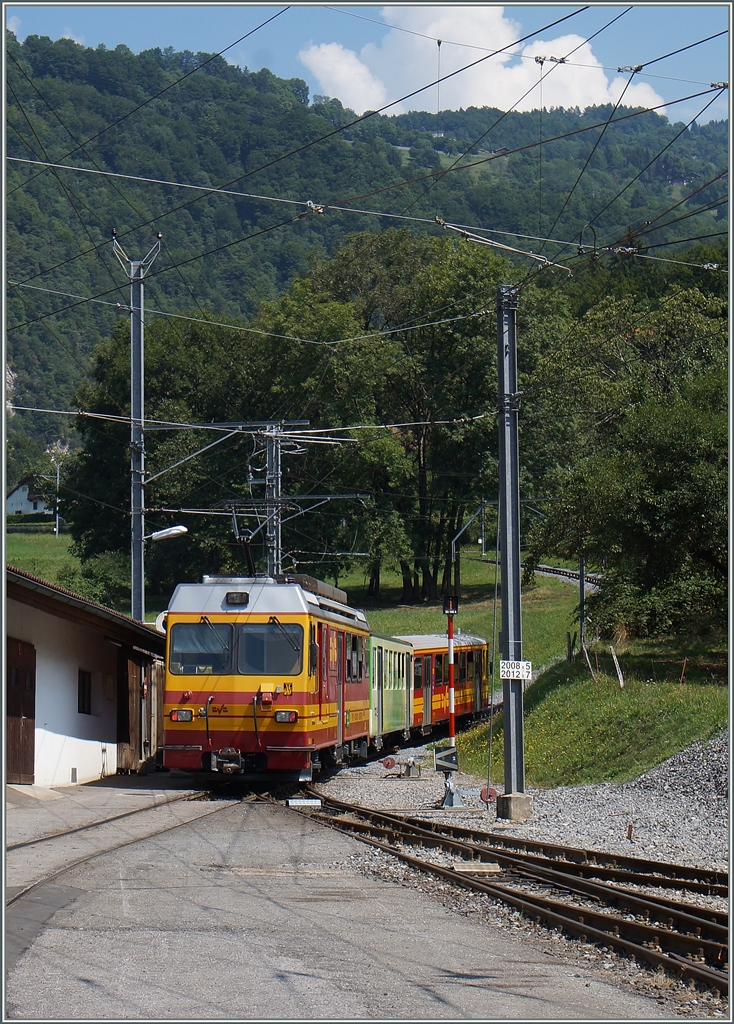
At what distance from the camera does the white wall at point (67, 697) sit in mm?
18891

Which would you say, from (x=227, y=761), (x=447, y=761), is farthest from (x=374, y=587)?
(x=447, y=761)

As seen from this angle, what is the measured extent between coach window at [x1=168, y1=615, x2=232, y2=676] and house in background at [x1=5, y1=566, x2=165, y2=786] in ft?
5.84

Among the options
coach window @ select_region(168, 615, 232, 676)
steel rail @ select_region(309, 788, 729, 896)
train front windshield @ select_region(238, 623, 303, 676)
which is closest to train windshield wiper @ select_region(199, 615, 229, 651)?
coach window @ select_region(168, 615, 232, 676)

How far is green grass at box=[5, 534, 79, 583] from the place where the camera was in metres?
68.7

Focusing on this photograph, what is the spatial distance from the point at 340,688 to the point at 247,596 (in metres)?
3.12

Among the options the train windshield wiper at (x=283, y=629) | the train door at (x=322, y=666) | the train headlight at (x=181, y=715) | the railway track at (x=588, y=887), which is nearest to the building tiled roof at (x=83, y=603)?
the train headlight at (x=181, y=715)

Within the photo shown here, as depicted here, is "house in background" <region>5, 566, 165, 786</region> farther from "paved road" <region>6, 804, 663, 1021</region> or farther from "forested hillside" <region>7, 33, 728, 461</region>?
"forested hillside" <region>7, 33, 728, 461</region>

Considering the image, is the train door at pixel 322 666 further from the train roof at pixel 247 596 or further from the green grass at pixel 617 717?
the green grass at pixel 617 717

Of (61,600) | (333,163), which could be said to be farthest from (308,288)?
(333,163)

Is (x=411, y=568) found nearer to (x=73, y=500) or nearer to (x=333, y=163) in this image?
(x=73, y=500)

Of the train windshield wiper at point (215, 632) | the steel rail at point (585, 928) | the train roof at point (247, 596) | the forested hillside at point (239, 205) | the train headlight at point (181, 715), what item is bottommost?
the steel rail at point (585, 928)

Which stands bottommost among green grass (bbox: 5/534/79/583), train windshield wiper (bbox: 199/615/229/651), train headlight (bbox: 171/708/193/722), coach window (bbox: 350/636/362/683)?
train headlight (bbox: 171/708/193/722)

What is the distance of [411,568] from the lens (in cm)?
6156

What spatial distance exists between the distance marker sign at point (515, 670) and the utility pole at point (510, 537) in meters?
0.07
